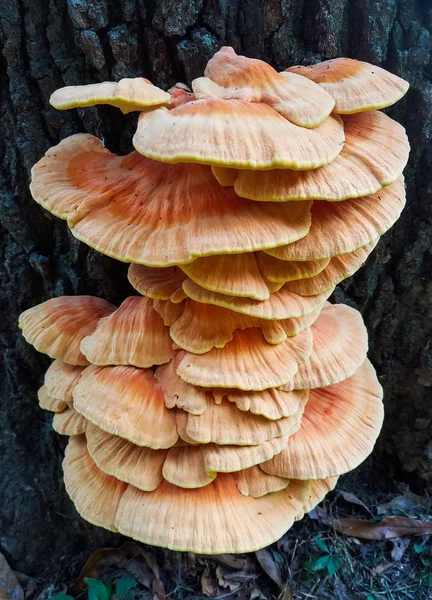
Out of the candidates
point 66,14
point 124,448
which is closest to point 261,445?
point 124,448

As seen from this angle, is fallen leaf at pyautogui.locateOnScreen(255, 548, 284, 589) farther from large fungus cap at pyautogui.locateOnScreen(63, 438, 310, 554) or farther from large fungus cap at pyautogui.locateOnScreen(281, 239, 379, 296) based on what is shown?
large fungus cap at pyautogui.locateOnScreen(281, 239, 379, 296)

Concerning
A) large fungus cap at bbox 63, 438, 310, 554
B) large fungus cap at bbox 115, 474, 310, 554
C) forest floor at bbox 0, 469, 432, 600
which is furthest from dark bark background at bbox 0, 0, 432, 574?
large fungus cap at bbox 115, 474, 310, 554

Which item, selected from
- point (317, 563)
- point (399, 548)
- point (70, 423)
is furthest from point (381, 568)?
point (70, 423)

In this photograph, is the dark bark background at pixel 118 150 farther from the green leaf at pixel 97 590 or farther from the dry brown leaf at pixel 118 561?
the green leaf at pixel 97 590

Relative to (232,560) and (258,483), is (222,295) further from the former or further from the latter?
(232,560)

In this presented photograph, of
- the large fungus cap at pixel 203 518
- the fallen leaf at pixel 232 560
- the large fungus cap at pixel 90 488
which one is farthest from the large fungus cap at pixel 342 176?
the fallen leaf at pixel 232 560

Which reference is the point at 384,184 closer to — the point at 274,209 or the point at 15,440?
the point at 274,209
